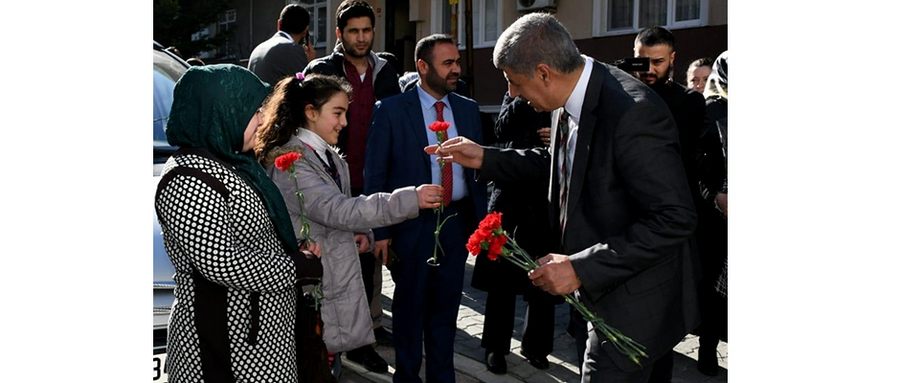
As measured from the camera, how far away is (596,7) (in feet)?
52.8

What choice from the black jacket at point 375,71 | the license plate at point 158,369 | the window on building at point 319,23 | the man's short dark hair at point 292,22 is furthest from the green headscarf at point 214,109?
the window on building at point 319,23

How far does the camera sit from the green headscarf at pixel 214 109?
298cm

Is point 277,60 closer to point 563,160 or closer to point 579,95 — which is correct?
point 563,160

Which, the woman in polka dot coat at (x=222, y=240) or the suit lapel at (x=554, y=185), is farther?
the suit lapel at (x=554, y=185)

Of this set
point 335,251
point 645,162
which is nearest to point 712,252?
point 335,251

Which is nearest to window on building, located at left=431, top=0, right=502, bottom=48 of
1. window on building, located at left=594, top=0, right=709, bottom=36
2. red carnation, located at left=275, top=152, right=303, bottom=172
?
window on building, located at left=594, top=0, right=709, bottom=36

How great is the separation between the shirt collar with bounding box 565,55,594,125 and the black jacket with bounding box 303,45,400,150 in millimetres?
3155

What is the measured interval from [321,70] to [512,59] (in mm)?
3084

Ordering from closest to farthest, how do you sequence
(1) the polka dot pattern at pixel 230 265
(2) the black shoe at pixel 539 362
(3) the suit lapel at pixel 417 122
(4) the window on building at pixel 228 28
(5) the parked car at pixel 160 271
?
(1) the polka dot pattern at pixel 230 265 → (5) the parked car at pixel 160 271 → (3) the suit lapel at pixel 417 122 → (2) the black shoe at pixel 539 362 → (4) the window on building at pixel 228 28

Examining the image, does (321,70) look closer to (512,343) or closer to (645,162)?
(512,343)

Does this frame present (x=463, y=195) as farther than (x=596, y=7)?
No

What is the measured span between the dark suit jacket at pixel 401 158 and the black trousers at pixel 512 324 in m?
0.81

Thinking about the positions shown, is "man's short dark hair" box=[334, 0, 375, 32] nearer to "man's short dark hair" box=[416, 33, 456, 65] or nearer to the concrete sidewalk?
"man's short dark hair" box=[416, 33, 456, 65]

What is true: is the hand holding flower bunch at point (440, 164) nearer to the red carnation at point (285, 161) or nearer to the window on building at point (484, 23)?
the red carnation at point (285, 161)
